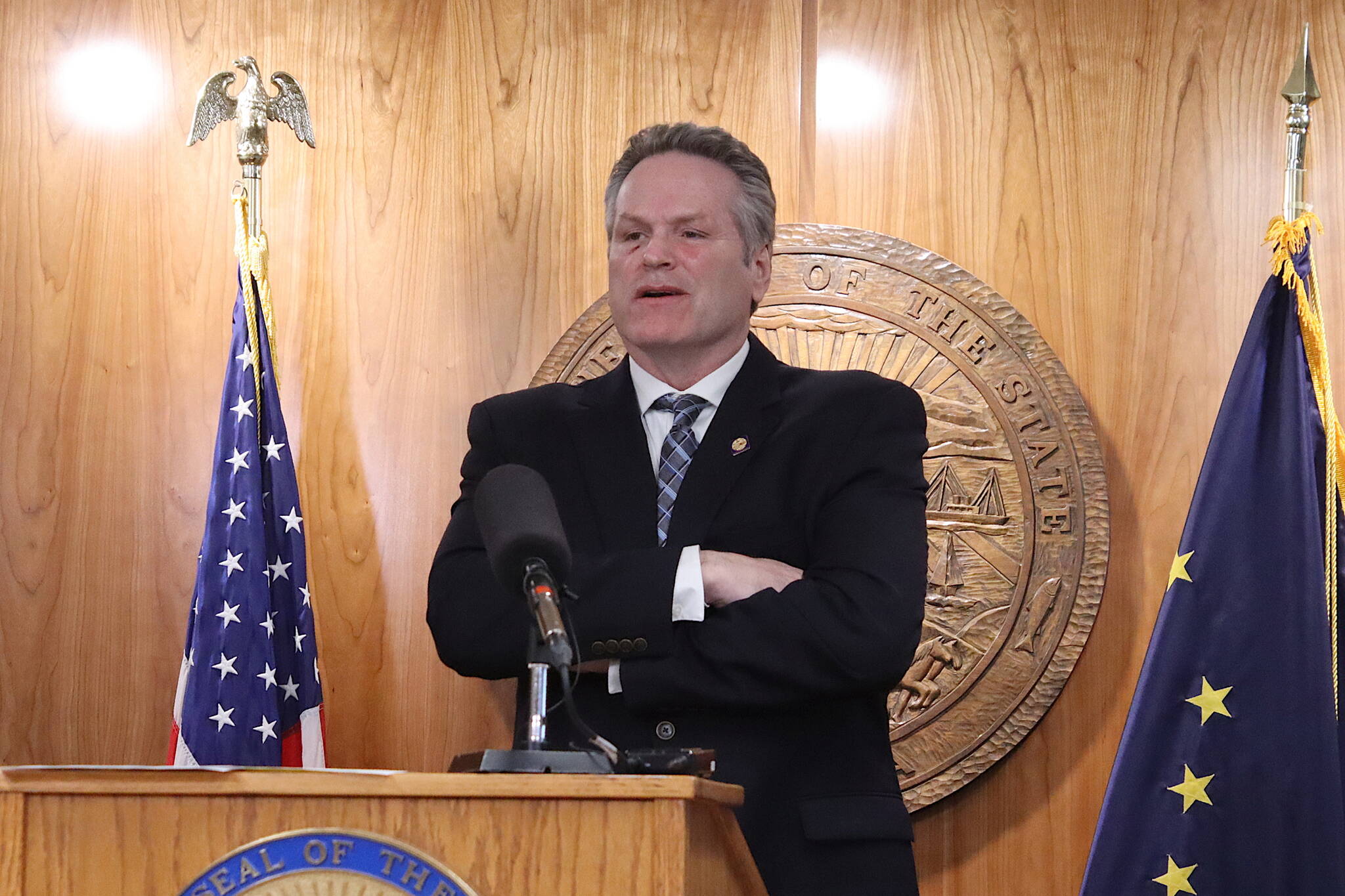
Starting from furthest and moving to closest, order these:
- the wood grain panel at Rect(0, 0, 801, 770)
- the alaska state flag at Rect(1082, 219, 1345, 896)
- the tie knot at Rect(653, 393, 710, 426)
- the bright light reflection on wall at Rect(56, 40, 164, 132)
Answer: the bright light reflection on wall at Rect(56, 40, 164, 132) < the wood grain panel at Rect(0, 0, 801, 770) < the alaska state flag at Rect(1082, 219, 1345, 896) < the tie knot at Rect(653, 393, 710, 426)

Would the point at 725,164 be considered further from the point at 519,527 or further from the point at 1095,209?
the point at 519,527

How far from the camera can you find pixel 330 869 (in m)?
1.31

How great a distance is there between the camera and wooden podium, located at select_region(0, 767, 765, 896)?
50.4 inches

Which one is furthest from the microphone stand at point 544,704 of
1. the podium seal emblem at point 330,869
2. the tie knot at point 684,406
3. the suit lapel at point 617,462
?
the tie knot at point 684,406

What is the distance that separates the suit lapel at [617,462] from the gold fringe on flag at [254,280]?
1.04m

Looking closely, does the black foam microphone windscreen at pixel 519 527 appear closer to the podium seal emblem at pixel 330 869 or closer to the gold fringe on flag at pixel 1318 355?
the podium seal emblem at pixel 330 869

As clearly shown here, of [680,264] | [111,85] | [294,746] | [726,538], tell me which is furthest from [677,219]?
[111,85]

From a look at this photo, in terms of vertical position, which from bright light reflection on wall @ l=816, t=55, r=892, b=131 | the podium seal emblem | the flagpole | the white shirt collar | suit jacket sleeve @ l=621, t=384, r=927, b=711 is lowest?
the podium seal emblem

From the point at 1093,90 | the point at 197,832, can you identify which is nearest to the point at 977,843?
the point at 1093,90

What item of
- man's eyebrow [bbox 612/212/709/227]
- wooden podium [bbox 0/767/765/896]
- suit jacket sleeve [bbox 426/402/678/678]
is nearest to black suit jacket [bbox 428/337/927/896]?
suit jacket sleeve [bbox 426/402/678/678]

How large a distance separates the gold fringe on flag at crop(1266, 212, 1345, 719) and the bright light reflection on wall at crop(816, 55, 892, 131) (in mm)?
927

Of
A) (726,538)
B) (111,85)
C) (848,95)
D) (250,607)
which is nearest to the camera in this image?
(726,538)

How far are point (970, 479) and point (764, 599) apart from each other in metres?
1.22

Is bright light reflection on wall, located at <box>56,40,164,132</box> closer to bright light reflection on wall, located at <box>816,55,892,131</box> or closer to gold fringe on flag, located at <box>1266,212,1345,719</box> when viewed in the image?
bright light reflection on wall, located at <box>816,55,892,131</box>
